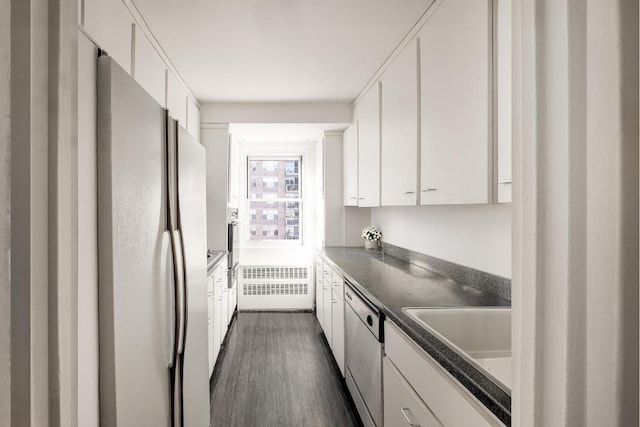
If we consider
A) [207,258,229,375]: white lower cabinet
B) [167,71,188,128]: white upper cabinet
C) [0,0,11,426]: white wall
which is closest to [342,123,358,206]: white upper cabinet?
[207,258,229,375]: white lower cabinet

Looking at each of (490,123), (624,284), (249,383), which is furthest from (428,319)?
(249,383)

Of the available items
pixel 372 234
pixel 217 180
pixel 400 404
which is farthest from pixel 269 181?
pixel 400 404

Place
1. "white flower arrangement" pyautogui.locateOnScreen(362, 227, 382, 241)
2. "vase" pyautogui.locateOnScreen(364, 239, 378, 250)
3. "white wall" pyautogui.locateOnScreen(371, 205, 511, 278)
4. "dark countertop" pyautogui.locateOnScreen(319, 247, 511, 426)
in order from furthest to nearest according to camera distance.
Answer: "vase" pyautogui.locateOnScreen(364, 239, 378, 250) < "white flower arrangement" pyautogui.locateOnScreen(362, 227, 382, 241) < "white wall" pyautogui.locateOnScreen(371, 205, 511, 278) < "dark countertop" pyautogui.locateOnScreen(319, 247, 511, 426)

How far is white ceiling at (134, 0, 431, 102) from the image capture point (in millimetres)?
2121

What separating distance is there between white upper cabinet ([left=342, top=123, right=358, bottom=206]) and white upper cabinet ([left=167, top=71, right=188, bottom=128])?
5.10ft

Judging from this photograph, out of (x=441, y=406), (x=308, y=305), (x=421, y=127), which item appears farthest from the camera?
(x=308, y=305)

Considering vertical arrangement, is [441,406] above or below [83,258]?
below

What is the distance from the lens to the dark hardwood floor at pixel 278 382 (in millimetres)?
2553

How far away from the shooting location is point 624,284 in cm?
36

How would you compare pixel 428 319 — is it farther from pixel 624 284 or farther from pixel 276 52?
pixel 276 52

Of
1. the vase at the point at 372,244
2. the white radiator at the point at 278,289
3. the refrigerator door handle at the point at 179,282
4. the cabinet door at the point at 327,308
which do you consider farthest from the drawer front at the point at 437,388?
the white radiator at the point at 278,289

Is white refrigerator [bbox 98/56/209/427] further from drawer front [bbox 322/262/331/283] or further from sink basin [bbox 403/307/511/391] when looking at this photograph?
drawer front [bbox 322/262/331/283]

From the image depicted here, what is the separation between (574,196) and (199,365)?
6.45ft

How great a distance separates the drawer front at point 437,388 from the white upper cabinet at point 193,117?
2626 mm
